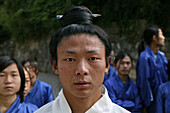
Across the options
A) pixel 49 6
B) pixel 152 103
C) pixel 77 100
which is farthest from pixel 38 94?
pixel 77 100

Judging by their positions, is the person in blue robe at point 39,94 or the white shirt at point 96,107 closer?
the white shirt at point 96,107

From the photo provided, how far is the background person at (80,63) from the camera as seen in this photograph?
4.17ft

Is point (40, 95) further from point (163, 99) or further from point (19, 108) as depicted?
point (163, 99)

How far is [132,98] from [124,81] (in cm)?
32

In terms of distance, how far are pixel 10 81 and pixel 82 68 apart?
1.32 metres

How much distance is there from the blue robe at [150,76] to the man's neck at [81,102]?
2504 mm

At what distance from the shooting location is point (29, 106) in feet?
8.17

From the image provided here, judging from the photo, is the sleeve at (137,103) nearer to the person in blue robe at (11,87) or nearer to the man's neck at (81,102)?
Answer: the person in blue robe at (11,87)

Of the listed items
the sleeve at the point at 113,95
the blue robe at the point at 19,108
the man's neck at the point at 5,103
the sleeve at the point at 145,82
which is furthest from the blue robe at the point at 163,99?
the man's neck at the point at 5,103

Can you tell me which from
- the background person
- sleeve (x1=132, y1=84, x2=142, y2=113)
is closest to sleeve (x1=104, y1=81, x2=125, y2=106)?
sleeve (x1=132, y1=84, x2=142, y2=113)

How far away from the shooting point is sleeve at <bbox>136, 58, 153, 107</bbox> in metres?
3.71

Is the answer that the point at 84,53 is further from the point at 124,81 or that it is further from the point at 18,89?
the point at 124,81

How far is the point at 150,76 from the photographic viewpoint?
3.77m

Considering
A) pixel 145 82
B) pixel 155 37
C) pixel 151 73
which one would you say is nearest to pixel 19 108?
pixel 145 82
